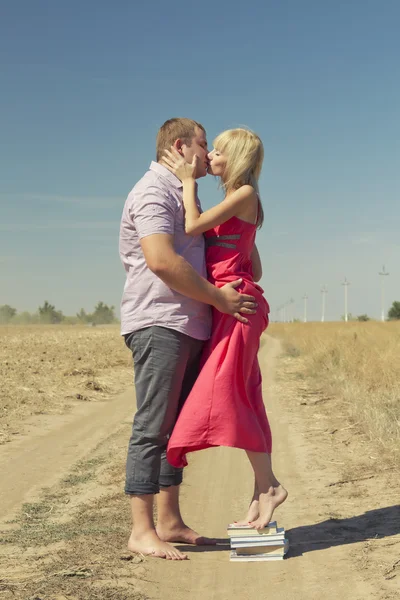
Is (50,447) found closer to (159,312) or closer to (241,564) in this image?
(241,564)

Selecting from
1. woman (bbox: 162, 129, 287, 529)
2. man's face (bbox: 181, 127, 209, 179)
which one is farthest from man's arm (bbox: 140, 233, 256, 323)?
man's face (bbox: 181, 127, 209, 179)

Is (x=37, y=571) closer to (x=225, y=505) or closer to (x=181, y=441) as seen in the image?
(x=181, y=441)

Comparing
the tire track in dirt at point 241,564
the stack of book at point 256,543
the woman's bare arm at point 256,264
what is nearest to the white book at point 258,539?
the stack of book at point 256,543

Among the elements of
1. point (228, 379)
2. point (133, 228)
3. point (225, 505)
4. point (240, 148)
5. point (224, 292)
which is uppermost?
point (240, 148)

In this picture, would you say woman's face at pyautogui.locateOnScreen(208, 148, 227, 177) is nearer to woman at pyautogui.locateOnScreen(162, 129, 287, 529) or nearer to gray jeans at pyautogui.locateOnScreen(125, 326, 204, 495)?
woman at pyautogui.locateOnScreen(162, 129, 287, 529)

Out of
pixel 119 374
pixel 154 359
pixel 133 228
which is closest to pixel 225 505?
pixel 154 359

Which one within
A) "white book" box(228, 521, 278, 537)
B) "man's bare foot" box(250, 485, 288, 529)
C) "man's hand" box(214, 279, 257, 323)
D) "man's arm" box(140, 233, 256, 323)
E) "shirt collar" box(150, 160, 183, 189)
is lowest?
"white book" box(228, 521, 278, 537)

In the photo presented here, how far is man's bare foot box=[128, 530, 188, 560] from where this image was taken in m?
4.46

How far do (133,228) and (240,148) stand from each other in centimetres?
70

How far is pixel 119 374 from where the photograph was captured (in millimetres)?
16656

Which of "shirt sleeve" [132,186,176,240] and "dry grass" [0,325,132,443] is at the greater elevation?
"shirt sleeve" [132,186,176,240]

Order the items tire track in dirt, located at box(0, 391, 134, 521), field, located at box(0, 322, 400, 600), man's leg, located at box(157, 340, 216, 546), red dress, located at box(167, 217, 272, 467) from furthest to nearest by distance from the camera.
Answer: tire track in dirt, located at box(0, 391, 134, 521)
man's leg, located at box(157, 340, 216, 546)
red dress, located at box(167, 217, 272, 467)
field, located at box(0, 322, 400, 600)

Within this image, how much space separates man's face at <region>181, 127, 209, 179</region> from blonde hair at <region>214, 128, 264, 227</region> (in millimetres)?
72

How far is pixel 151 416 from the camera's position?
4.46 m
